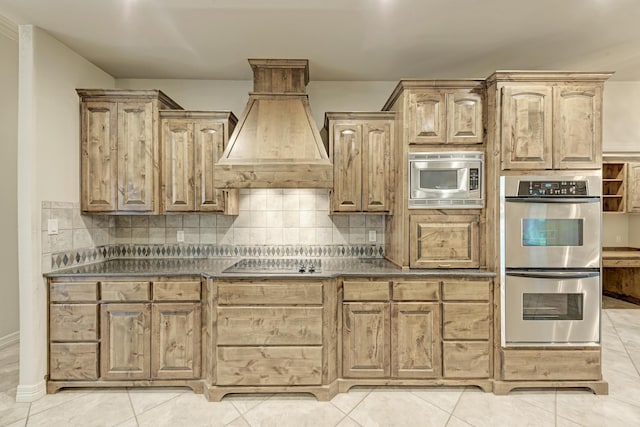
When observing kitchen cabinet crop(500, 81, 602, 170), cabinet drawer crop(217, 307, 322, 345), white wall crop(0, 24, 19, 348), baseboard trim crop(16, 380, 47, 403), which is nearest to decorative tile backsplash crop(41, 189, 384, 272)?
cabinet drawer crop(217, 307, 322, 345)

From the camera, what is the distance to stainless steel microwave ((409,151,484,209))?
2623mm

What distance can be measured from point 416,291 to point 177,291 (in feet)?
6.40

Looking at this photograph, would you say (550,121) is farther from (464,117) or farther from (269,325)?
(269,325)

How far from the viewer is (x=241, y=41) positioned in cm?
269

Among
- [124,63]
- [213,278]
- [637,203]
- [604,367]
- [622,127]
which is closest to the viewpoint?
[213,278]

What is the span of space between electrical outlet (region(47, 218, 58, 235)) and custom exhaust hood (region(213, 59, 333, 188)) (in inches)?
55.5

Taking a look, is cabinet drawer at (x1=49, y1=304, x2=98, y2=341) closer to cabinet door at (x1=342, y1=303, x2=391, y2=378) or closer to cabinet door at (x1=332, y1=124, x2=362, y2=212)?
cabinet door at (x1=342, y1=303, x2=391, y2=378)

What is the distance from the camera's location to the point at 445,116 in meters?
2.64

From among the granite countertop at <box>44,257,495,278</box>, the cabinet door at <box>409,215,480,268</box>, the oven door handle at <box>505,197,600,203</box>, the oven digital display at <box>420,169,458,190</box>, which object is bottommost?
the granite countertop at <box>44,257,495,278</box>

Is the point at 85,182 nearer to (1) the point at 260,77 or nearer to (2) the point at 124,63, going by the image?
(2) the point at 124,63

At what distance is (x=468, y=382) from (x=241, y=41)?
11.2 feet

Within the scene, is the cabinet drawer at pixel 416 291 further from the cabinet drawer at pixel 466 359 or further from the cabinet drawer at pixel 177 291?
the cabinet drawer at pixel 177 291

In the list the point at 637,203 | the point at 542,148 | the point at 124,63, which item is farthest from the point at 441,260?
the point at 637,203

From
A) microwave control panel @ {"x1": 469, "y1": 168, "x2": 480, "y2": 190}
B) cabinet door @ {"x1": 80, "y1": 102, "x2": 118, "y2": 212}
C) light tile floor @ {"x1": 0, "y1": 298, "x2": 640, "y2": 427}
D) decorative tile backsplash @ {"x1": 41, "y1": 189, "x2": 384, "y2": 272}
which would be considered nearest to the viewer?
light tile floor @ {"x1": 0, "y1": 298, "x2": 640, "y2": 427}
